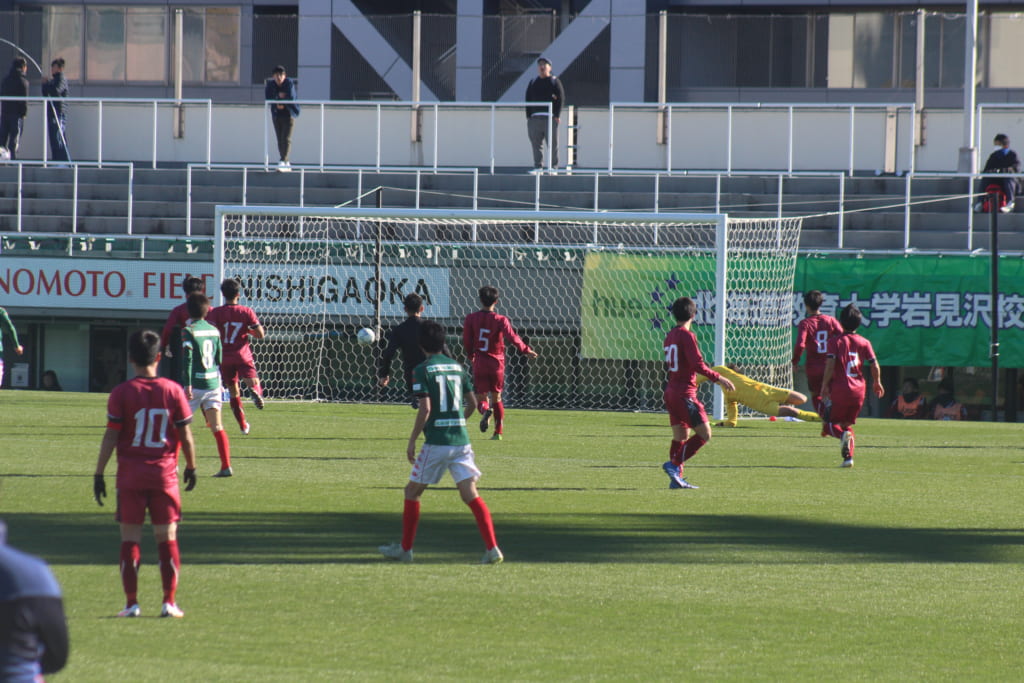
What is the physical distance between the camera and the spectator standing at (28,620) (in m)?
3.75

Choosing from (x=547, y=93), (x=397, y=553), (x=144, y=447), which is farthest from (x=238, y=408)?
(x=547, y=93)

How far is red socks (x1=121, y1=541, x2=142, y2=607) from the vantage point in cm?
756

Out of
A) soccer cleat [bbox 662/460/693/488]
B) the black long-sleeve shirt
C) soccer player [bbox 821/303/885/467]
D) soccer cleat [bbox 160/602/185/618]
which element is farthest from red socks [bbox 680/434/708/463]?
the black long-sleeve shirt

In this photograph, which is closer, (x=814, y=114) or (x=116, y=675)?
(x=116, y=675)

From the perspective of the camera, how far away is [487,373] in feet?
55.0

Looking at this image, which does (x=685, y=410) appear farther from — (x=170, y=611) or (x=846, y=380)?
(x=170, y=611)

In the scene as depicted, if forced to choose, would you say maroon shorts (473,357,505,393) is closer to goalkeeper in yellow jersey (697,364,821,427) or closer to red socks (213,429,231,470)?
Answer: goalkeeper in yellow jersey (697,364,821,427)

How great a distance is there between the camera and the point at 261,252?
946 inches

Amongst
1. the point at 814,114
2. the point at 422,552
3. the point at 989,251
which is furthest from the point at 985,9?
the point at 422,552

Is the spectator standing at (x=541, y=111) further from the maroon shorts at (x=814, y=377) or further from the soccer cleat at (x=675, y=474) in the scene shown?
the soccer cleat at (x=675, y=474)

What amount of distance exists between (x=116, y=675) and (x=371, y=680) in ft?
3.81

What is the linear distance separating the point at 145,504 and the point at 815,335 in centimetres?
1209

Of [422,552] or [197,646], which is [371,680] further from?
[422,552]

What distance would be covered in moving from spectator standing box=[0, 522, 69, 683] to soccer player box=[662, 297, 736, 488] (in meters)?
9.01
